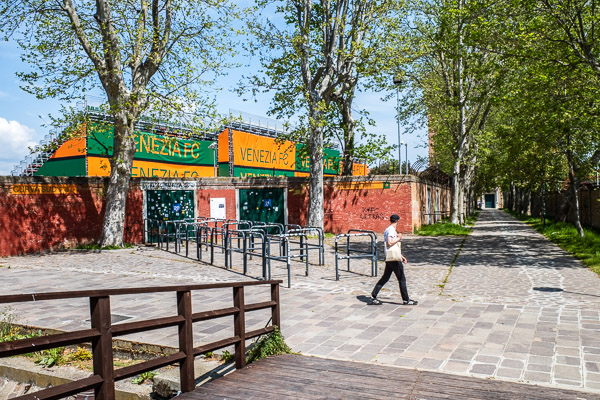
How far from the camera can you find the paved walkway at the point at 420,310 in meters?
5.58

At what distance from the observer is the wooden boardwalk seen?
4309 millimetres

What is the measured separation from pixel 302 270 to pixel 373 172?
45.4 ft

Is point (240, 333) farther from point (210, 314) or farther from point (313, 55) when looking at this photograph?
point (313, 55)

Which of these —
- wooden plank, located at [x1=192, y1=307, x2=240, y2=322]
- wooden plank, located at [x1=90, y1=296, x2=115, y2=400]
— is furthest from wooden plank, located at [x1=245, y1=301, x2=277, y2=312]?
wooden plank, located at [x1=90, y1=296, x2=115, y2=400]

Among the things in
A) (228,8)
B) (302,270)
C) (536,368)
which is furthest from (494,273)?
(228,8)

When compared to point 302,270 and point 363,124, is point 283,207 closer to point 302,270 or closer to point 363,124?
point 363,124

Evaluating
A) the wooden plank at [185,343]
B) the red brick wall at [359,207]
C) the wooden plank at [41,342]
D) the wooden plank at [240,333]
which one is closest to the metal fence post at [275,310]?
the wooden plank at [240,333]

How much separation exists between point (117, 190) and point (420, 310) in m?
13.0

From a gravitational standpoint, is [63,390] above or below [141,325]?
below

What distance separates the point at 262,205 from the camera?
78.6 ft

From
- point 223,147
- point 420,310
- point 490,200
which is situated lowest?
point 420,310

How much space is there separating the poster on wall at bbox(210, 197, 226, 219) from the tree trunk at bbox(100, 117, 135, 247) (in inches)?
194

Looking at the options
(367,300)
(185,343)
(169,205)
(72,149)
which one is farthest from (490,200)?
(185,343)

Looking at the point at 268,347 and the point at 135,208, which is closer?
the point at 268,347
